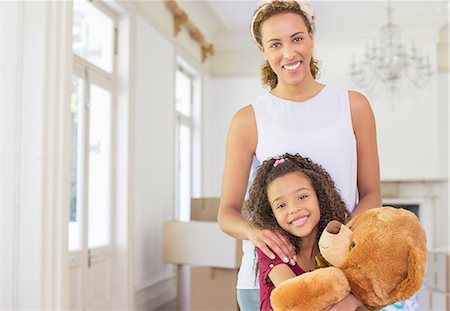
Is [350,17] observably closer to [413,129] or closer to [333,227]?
[413,129]

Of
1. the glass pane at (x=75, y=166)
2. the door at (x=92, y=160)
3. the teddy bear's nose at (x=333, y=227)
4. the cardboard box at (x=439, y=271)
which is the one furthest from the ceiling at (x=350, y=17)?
the teddy bear's nose at (x=333, y=227)

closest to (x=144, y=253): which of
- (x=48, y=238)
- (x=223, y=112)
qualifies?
(x=48, y=238)

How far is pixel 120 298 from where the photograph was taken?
390cm

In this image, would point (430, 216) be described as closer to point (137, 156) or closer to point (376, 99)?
point (376, 99)

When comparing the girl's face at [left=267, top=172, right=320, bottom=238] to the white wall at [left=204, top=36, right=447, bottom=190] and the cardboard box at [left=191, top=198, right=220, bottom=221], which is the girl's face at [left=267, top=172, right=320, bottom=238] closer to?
the cardboard box at [left=191, top=198, right=220, bottom=221]

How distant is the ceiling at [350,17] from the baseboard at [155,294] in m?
2.65

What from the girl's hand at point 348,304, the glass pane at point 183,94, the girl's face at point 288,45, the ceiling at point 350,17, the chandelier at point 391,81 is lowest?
the girl's hand at point 348,304

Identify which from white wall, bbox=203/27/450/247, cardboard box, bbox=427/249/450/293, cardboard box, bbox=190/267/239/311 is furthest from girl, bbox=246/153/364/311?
white wall, bbox=203/27/450/247

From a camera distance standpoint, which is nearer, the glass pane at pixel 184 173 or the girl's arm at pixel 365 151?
the girl's arm at pixel 365 151

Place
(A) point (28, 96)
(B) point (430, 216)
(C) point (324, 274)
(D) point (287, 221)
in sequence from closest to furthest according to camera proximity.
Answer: (C) point (324, 274) → (D) point (287, 221) → (A) point (28, 96) → (B) point (430, 216)

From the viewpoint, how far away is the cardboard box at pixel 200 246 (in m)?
3.80

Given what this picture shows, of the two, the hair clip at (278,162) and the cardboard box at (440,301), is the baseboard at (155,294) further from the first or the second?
the hair clip at (278,162)

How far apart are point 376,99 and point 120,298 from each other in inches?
146

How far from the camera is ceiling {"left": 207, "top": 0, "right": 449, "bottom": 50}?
18.4ft
